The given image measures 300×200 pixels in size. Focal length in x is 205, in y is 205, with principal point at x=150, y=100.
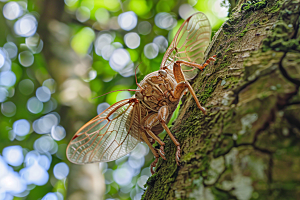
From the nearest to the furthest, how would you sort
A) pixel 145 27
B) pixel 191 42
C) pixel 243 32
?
pixel 243 32 → pixel 191 42 → pixel 145 27

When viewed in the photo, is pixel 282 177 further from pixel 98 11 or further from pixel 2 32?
pixel 2 32

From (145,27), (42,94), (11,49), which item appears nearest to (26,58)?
(11,49)

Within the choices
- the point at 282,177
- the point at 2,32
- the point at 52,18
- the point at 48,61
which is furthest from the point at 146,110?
the point at 2,32

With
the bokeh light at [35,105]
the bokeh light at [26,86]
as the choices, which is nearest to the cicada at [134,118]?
the bokeh light at [35,105]

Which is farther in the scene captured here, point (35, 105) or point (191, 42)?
point (35, 105)

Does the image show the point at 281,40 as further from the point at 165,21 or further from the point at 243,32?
the point at 165,21

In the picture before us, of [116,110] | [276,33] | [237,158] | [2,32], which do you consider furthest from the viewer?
[2,32]

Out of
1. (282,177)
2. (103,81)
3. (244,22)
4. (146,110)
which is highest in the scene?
(244,22)

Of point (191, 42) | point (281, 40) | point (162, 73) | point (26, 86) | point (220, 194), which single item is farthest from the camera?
point (26, 86)

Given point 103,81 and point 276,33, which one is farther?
point 103,81
